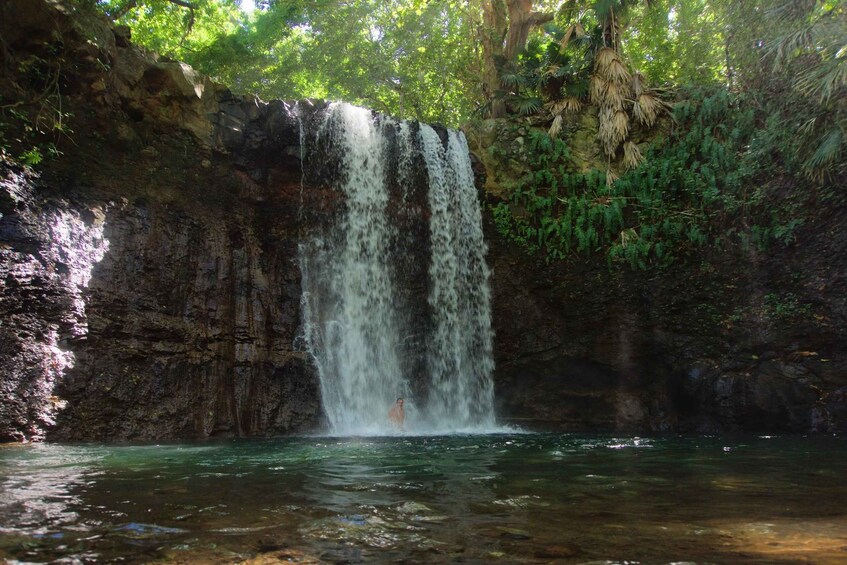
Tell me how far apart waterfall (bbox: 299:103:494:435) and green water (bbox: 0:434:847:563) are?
19.8 feet

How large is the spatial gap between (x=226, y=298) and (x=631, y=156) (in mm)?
10157

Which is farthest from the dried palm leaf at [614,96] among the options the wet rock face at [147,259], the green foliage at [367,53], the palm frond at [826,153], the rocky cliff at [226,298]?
the wet rock face at [147,259]

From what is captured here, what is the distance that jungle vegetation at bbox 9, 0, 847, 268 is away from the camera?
37.1 feet

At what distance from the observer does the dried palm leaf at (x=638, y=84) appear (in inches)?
597

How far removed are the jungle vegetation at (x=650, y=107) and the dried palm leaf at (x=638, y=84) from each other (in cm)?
3

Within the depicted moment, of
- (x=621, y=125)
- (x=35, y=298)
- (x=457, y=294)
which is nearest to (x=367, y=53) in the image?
(x=621, y=125)

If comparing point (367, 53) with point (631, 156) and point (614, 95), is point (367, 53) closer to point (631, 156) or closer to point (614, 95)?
point (614, 95)

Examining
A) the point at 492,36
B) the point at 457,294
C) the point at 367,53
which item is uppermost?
the point at 367,53

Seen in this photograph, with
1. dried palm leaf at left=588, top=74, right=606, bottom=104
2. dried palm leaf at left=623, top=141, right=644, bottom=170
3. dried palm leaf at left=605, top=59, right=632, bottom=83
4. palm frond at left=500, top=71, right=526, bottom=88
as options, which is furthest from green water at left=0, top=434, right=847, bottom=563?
palm frond at left=500, top=71, right=526, bottom=88

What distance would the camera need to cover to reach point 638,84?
1525 cm

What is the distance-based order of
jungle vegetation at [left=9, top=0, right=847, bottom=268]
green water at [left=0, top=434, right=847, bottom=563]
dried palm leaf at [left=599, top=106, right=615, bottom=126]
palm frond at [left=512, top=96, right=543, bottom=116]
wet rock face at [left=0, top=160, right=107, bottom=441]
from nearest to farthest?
green water at [left=0, top=434, right=847, bottom=563]
wet rock face at [left=0, top=160, right=107, bottom=441]
jungle vegetation at [left=9, top=0, right=847, bottom=268]
dried palm leaf at [left=599, top=106, right=615, bottom=126]
palm frond at [left=512, top=96, right=543, bottom=116]

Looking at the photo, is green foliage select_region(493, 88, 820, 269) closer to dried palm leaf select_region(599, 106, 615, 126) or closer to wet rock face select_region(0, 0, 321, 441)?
dried palm leaf select_region(599, 106, 615, 126)

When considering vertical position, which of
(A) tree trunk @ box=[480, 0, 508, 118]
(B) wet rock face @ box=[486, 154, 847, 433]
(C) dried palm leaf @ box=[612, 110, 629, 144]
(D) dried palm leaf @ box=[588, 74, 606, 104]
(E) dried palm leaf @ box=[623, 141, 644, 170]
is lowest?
(B) wet rock face @ box=[486, 154, 847, 433]

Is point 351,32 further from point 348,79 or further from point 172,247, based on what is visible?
point 172,247
